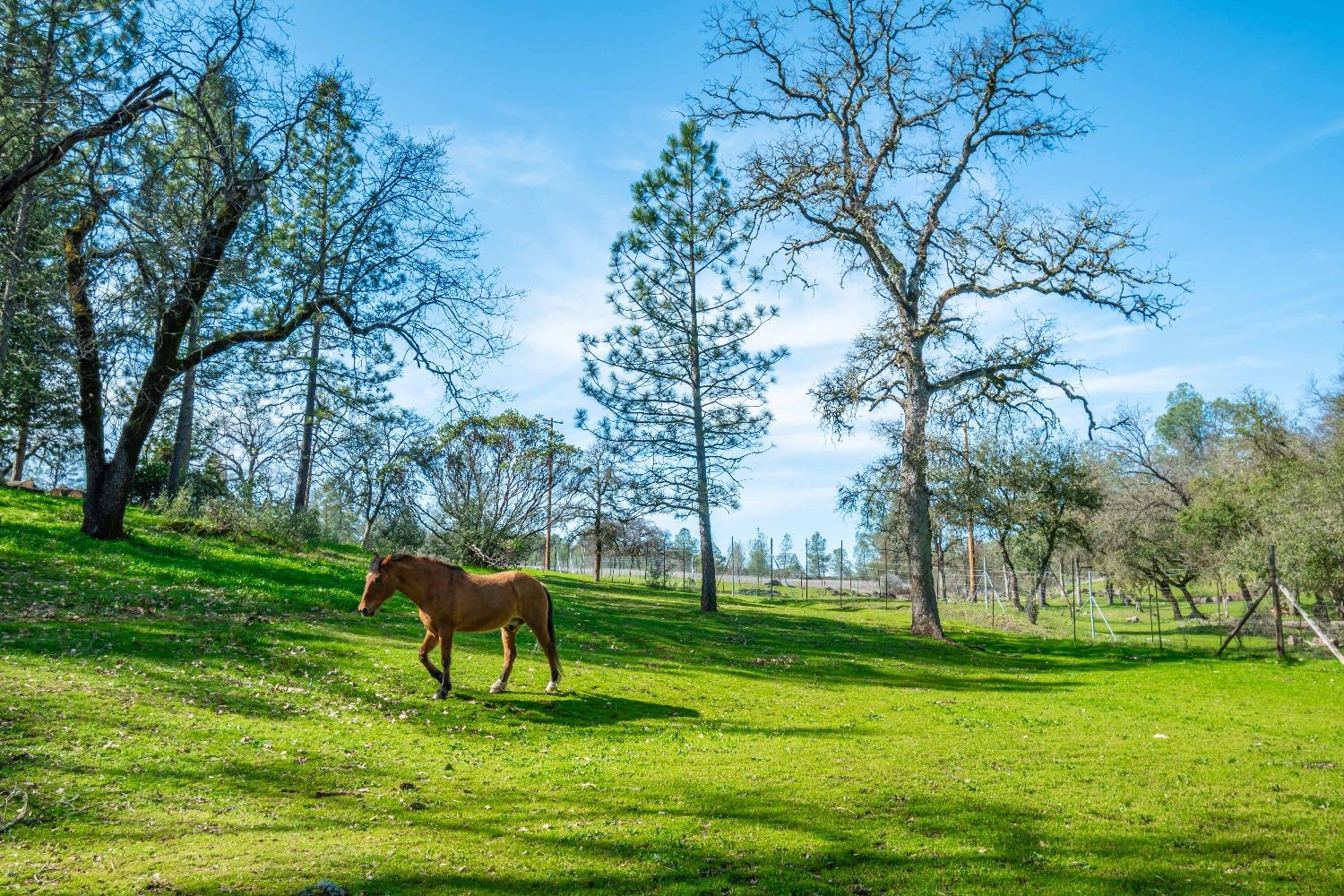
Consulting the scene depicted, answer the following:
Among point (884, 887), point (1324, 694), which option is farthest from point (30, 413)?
point (1324, 694)

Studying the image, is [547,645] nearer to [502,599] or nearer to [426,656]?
[502,599]

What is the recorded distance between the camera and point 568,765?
27.4ft

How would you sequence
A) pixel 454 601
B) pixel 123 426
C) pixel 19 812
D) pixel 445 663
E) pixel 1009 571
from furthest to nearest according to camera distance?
pixel 1009 571, pixel 123 426, pixel 454 601, pixel 445 663, pixel 19 812

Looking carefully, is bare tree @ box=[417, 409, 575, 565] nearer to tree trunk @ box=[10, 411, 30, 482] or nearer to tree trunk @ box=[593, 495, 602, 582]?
tree trunk @ box=[593, 495, 602, 582]

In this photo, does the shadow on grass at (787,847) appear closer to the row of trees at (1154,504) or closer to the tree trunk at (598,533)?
the row of trees at (1154,504)

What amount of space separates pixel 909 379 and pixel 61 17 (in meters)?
21.6

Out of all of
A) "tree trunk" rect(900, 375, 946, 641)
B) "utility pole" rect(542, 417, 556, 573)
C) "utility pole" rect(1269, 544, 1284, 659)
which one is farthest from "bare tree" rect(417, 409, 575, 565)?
"utility pole" rect(1269, 544, 1284, 659)

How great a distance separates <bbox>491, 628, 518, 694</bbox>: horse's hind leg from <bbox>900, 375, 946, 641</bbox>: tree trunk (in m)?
15.4

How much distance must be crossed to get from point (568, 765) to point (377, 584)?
4158mm

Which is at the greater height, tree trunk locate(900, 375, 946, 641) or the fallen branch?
tree trunk locate(900, 375, 946, 641)

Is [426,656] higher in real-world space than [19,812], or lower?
higher

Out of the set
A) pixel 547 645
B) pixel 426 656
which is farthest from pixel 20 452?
pixel 547 645

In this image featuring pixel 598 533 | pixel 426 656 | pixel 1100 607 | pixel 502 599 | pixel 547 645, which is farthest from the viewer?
pixel 598 533

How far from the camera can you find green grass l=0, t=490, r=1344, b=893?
5566mm
